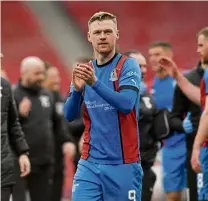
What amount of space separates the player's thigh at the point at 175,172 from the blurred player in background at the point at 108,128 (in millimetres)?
3715

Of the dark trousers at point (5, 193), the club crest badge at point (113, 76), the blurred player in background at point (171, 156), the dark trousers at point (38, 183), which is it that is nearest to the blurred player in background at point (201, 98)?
the club crest badge at point (113, 76)

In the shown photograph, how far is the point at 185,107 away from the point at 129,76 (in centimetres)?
244

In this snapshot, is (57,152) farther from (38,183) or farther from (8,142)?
(8,142)

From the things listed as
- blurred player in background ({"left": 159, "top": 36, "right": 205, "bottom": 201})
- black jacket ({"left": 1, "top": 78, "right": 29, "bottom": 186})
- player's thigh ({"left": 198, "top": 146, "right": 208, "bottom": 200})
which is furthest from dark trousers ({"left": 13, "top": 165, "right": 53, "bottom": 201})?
player's thigh ({"left": 198, "top": 146, "right": 208, "bottom": 200})

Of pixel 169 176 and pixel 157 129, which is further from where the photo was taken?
pixel 169 176

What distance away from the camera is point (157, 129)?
308 inches

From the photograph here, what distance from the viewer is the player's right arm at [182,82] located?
7414 millimetres

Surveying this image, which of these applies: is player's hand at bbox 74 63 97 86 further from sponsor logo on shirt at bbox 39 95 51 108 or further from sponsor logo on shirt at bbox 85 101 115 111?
sponsor logo on shirt at bbox 39 95 51 108

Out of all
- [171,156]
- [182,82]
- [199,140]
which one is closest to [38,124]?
[171,156]

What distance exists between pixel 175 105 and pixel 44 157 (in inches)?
114

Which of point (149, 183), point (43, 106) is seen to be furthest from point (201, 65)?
point (43, 106)

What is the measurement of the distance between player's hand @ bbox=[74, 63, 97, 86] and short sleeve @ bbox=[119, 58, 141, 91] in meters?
0.29

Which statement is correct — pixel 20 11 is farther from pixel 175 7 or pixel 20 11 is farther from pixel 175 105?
pixel 175 105

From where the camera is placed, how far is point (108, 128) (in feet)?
17.9
